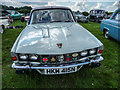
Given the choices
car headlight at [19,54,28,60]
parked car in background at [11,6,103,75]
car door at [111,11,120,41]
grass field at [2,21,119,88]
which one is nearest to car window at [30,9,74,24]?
parked car in background at [11,6,103,75]

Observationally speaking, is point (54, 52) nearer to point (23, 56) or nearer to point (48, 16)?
point (23, 56)

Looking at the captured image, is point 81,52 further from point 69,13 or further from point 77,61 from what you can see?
point 69,13

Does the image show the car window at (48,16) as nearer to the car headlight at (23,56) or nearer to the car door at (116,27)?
the car headlight at (23,56)

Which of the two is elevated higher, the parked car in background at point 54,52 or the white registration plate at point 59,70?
the parked car in background at point 54,52

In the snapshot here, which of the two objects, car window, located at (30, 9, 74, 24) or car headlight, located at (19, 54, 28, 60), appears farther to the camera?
car window, located at (30, 9, 74, 24)

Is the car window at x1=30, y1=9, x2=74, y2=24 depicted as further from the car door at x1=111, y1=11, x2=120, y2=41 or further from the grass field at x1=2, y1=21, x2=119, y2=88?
the car door at x1=111, y1=11, x2=120, y2=41

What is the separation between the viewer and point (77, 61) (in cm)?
212

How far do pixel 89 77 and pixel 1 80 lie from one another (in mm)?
2190

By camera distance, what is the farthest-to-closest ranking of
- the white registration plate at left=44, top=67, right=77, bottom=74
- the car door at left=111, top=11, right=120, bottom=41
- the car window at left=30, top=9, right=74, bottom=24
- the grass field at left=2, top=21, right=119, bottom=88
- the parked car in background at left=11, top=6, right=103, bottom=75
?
the car door at left=111, top=11, right=120, bottom=41
the car window at left=30, top=9, right=74, bottom=24
the grass field at left=2, top=21, right=119, bottom=88
the white registration plate at left=44, top=67, right=77, bottom=74
the parked car in background at left=11, top=6, right=103, bottom=75

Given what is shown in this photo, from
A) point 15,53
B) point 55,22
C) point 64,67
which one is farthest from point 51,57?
point 55,22

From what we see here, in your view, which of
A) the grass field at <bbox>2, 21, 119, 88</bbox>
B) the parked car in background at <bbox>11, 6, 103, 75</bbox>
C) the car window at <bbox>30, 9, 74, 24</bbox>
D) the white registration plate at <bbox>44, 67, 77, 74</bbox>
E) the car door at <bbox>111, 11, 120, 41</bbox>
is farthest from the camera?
the car door at <bbox>111, 11, 120, 41</bbox>

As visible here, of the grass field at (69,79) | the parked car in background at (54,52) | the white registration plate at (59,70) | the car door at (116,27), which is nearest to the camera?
the parked car in background at (54,52)

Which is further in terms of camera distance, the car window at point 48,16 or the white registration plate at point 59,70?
the car window at point 48,16

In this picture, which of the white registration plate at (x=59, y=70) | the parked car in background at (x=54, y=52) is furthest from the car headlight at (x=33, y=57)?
the white registration plate at (x=59, y=70)
